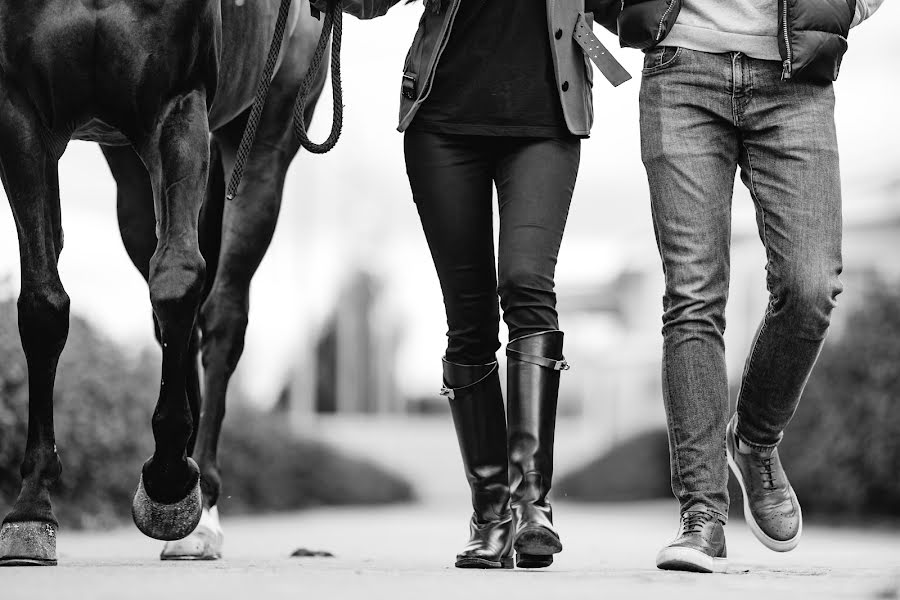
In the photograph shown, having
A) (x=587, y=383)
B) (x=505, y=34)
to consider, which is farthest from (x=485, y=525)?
(x=587, y=383)

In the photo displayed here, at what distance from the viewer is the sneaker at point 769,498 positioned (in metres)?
4.57

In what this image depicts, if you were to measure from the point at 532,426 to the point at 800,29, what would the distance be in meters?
1.42

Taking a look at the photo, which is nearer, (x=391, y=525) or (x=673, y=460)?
(x=673, y=460)

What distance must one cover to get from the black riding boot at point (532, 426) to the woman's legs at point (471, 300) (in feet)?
0.70

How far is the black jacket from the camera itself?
415 cm

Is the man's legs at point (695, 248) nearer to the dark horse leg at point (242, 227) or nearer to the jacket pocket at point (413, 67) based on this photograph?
the jacket pocket at point (413, 67)

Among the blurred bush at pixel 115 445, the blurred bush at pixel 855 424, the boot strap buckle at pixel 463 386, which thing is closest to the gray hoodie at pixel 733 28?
the boot strap buckle at pixel 463 386

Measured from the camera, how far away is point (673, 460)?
4297 millimetres

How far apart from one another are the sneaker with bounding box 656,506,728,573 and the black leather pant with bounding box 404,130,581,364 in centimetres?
70

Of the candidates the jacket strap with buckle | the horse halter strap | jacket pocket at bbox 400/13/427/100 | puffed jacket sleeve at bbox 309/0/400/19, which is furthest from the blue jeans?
the horse halter strap

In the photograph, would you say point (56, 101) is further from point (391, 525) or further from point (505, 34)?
point (391, 525)

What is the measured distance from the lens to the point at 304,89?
4.79 metres

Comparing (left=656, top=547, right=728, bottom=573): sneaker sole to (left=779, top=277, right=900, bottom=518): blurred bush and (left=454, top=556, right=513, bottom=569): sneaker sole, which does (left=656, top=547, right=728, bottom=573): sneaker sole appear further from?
(left=779, top=277, right=900, bottom=518): blurred bush

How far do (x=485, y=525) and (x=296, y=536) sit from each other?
181 inches
